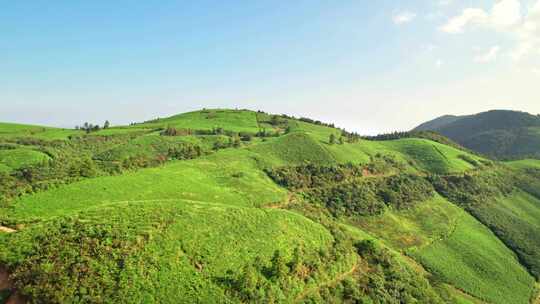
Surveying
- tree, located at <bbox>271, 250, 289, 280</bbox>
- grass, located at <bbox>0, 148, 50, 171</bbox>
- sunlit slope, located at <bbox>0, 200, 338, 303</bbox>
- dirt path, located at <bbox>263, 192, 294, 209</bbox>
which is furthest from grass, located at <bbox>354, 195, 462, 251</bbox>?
grass, located at <bbox>0, 148, 50, 171</bbox>

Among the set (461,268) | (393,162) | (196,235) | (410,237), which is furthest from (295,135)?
(196,235)

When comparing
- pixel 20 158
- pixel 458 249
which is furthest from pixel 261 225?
pixel 20 158

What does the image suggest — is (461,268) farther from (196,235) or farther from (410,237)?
(196,235)

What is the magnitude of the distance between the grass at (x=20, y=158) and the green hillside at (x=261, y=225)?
0.56 metres

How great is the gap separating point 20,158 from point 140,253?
9819cm

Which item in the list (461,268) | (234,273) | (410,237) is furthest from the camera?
(410,237)

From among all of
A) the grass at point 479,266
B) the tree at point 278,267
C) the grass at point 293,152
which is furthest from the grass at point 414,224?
the tree at point 278,267

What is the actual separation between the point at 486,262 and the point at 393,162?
6343cm

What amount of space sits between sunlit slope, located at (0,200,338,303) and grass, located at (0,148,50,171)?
78838 mm

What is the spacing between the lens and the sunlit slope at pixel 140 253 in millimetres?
28531

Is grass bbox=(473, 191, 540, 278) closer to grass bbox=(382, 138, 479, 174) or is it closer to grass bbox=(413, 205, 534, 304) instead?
grass bbox=(413, 205, 534, 304)

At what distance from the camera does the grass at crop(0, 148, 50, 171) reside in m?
91.4

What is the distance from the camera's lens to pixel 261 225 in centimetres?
4806

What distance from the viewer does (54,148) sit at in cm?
12044
